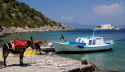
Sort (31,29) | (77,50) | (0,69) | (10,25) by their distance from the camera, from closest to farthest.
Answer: (0,69), (77,50), (10,25), (31,29)

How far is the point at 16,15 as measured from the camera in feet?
444

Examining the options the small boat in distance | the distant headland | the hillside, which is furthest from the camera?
the hillside

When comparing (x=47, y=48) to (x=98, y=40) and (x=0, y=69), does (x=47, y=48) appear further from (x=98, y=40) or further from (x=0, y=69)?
(x=0, y=69)

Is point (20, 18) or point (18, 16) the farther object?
point (20, 18)

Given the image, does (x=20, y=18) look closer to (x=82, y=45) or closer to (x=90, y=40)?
(x=90, y=40)

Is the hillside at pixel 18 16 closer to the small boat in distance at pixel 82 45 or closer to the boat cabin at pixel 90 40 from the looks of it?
the boat cabin at pixel 90 40

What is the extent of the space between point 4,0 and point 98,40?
130 meters

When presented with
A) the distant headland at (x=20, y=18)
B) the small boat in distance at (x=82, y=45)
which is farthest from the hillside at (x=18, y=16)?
the small boat in distance at (x=82, y=45)

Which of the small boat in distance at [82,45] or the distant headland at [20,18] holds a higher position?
the distant headland at [20,18]

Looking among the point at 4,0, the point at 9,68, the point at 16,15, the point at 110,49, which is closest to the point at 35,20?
the point at 16,15

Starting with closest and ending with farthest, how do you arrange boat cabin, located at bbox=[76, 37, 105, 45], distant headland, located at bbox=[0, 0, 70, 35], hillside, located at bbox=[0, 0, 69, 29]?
boat cabin, located at bbox=[76, 37, 105, 45] → distant headland, located at bbox=[0, 0, 70, 35] → hillside, located at bbox=[0, 0, 69, 29]

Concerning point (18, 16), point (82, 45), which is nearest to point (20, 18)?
point (18, 16)

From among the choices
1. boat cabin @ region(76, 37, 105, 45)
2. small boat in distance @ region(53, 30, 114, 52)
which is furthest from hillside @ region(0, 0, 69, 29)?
small boat in distance @ region(53, 30, 114, 52)

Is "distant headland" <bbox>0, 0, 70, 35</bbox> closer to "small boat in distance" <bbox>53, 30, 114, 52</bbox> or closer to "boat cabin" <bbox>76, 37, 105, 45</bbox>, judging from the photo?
"boat cabin" <bbox>76, 37, 105, 45</bbox>
